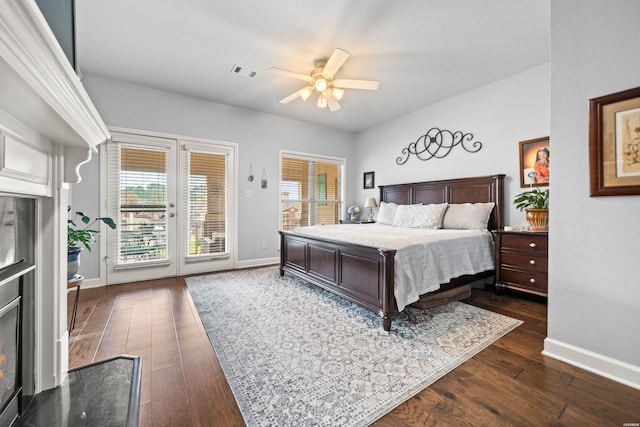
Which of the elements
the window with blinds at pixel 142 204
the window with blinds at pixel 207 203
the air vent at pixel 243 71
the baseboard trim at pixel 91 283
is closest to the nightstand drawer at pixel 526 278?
the air vent at pixel 243 71

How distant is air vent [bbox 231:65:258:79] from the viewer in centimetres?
303

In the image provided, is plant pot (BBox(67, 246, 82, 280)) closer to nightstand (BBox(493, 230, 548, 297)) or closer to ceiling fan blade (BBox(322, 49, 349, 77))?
ceiling fan blade (BBox(322, 49, 349, 77))

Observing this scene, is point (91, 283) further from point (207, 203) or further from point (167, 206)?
point (207, 203)

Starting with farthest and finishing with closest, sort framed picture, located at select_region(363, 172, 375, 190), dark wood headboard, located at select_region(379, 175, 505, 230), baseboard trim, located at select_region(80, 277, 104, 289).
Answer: framed picture, located at select_region(363, 172, 375, 190) → dark wood headboard, located at select_region(379, 175, 505, 230) → baseboard trim, located at select_region(80, 277, 104, 289)

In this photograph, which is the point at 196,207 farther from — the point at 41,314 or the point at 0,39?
the point at 0,39

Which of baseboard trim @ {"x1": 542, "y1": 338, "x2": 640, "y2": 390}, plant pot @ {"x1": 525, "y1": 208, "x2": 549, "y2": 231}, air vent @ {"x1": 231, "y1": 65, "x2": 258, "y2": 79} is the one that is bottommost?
baseboard trim @ {"x1": 542, "y1": 338, "x2": 640, "y2": 390}

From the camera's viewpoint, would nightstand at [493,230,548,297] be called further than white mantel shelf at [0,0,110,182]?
Yes

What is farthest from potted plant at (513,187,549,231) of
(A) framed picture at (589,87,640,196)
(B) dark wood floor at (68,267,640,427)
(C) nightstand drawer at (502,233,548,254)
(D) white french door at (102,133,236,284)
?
(D) white french door at (102,133,236,284)

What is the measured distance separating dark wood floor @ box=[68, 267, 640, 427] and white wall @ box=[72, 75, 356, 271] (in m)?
2.01

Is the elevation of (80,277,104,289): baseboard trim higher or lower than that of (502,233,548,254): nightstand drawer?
lower

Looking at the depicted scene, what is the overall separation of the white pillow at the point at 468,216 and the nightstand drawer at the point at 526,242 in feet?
1.14

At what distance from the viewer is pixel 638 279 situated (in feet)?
4.96

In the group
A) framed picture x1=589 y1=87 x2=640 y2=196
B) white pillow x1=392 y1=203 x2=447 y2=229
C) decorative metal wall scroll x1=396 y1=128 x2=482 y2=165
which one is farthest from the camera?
decorative metal wall scroll x1=396 y1=128 x2=482 y2=165

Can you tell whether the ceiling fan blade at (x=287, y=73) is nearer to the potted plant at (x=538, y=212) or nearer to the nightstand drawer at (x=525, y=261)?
the potted plant at (x=538, y=212)
